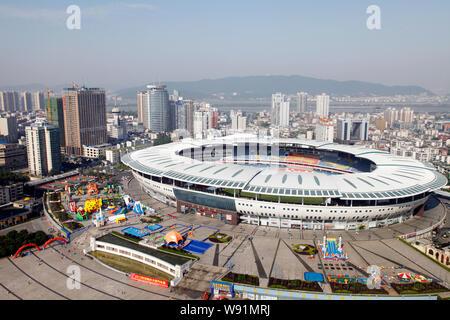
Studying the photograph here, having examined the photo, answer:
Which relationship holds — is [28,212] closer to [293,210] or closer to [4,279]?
[4,279]

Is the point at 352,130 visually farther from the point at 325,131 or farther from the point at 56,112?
the point at 56,112

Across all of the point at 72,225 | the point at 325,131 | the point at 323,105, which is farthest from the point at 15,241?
the point at 323,105

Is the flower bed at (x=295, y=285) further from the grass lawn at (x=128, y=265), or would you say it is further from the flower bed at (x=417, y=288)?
the grass lawn at (x=128, y=265)

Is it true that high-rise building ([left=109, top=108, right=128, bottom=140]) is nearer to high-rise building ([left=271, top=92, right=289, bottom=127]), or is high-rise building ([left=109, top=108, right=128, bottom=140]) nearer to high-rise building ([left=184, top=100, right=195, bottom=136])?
high-rise building ([left=184, top=100, right=195, bottom=136])

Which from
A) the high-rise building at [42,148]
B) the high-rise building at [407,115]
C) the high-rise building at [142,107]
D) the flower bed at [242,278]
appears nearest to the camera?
the flower bed at [242,278]

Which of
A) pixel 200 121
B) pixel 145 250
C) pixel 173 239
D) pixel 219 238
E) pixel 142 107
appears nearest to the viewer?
pixel 145 250

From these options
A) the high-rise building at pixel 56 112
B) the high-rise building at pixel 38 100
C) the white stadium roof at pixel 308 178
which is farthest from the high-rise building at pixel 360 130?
the high-rise building at pixel 38 100
